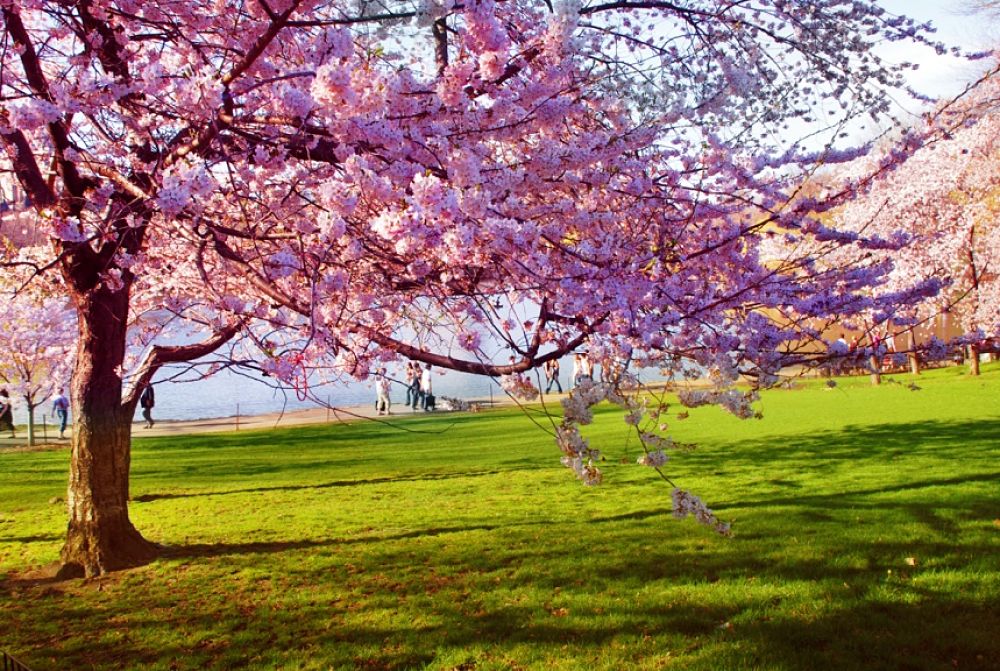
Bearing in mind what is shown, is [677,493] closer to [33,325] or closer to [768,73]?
[768,73]

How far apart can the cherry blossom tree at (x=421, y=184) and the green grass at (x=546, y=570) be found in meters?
1.49

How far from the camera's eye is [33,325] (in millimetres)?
20047

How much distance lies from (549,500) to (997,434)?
31.0 ft

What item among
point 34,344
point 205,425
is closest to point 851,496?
point 34,344

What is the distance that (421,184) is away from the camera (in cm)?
359

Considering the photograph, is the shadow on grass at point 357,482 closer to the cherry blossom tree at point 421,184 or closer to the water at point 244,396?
the cherry blossom tree at point 421,184

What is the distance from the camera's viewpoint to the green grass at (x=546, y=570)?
562 centimetres

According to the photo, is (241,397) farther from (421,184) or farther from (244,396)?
(421,184)

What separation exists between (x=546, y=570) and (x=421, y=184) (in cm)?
513

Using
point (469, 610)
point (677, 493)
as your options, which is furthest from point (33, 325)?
point (677, 493)

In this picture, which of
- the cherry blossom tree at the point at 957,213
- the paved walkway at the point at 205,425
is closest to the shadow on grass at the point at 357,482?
the paved walkway at the point at 205,425

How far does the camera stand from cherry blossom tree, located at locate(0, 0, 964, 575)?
4410mm

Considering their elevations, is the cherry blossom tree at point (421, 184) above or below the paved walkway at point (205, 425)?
above

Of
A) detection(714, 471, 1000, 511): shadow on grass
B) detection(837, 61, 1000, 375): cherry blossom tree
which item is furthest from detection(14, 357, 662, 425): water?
detection(837, 61, 1000, 375): cherry blossom tree
